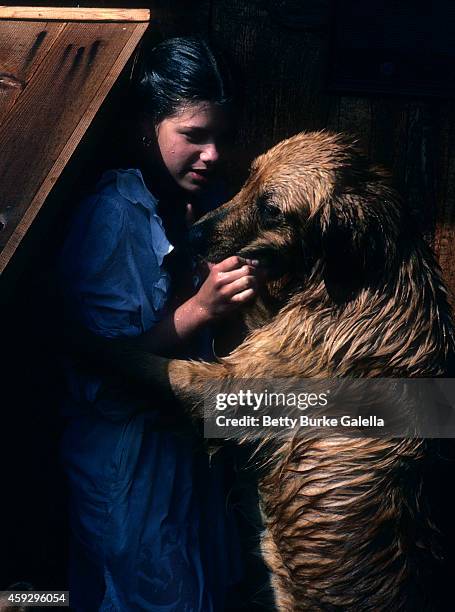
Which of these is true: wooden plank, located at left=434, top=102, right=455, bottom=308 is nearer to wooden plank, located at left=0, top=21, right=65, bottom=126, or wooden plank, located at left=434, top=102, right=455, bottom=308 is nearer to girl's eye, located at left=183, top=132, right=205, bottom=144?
girl's eye, located at left=183, top=132, right=205, bottom=144

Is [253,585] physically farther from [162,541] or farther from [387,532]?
[387,532]

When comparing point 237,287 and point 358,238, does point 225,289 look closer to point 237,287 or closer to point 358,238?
point 237,287

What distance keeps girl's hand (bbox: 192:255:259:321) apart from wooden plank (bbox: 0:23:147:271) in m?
0.60

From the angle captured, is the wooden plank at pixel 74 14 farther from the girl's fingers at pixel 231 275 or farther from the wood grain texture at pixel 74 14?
the girl's fingers at pixel 231 275

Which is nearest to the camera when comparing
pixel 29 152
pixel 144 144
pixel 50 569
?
pixel 29 152

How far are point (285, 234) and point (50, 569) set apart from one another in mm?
1587

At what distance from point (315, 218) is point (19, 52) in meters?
1.19

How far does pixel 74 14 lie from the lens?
2.65 meters

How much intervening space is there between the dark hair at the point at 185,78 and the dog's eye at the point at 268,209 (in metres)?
0.36

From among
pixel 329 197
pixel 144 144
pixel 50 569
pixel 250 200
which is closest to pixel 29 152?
pixel 144 144

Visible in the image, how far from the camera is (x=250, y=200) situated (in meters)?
2.51

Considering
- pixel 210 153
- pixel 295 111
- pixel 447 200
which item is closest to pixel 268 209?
pixel 210 153

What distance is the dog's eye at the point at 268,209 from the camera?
2449 mm

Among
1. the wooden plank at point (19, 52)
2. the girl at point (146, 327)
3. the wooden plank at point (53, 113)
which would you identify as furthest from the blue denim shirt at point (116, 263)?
the wooden plank at point (19, 52)
